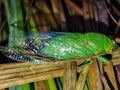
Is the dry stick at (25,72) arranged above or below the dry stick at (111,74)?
above

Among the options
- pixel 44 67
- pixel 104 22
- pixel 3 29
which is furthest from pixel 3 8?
pixel 44 67

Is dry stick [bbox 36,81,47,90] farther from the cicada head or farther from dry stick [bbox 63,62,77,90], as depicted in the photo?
the cicada head

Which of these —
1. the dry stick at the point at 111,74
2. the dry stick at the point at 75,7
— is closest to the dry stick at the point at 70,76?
the dry stick at the point at 111,74

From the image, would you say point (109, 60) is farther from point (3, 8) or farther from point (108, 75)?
point (3, 8)

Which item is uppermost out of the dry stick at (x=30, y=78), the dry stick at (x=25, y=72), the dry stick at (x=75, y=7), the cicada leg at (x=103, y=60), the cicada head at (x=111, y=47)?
the dry stick at (x=75, y=7)

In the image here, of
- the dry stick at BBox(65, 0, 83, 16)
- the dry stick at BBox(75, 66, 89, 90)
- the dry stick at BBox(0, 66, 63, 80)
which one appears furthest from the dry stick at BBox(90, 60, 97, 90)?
the dry stick at BBox(65, 0, 83, 16)

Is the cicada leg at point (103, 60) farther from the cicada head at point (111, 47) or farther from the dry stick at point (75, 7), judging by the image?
Result: the dry stick at point (75, 7)
